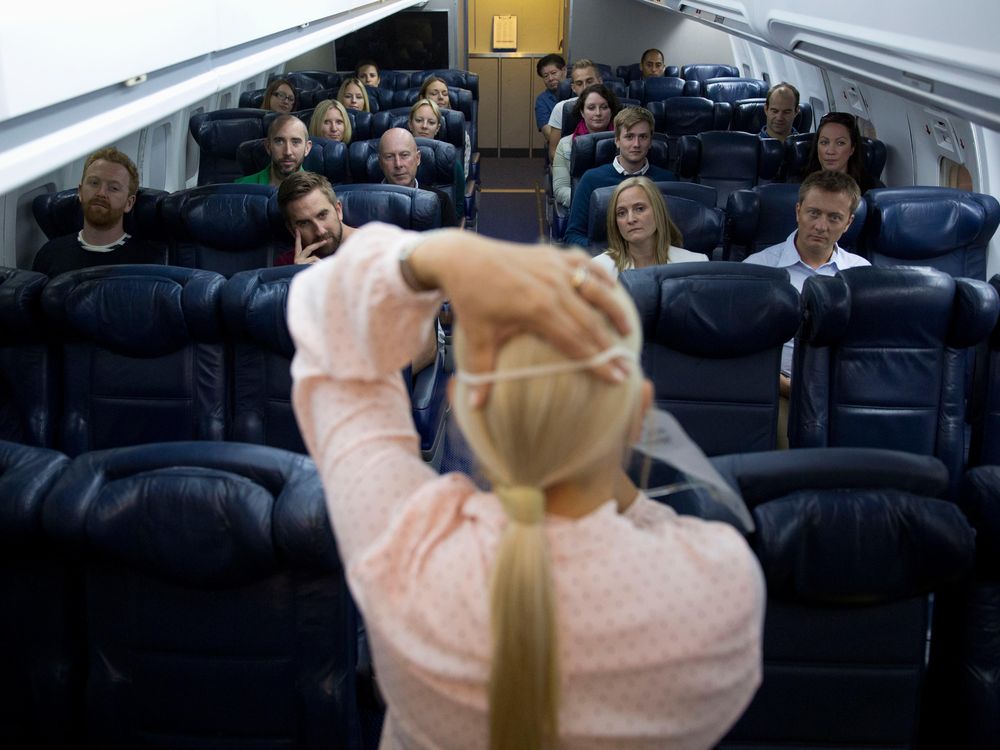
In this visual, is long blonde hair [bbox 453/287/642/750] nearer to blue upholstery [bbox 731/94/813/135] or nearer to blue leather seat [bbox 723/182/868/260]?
blue leather seat [bbox 723/182/868/260]

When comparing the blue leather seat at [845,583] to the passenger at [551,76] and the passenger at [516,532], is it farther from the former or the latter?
the passenger at [551,76]

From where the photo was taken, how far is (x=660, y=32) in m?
14.8

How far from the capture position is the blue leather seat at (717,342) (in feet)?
9.66

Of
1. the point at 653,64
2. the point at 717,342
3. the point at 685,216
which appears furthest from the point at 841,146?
the point at 653,64

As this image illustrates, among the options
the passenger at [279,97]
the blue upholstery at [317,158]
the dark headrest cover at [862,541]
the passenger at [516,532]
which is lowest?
the dark headrest cover at [862,541]

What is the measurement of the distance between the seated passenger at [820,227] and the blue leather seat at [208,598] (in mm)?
2369

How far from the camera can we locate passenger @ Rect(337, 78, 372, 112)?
7.66 metres

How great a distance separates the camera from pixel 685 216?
4.50 metres

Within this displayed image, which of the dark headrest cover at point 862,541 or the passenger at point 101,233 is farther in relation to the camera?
the passenger at point 101,233

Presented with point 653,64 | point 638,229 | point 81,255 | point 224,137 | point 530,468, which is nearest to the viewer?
point 530,468

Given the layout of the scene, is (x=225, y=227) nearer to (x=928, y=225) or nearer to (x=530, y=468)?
(x=928, y=225)

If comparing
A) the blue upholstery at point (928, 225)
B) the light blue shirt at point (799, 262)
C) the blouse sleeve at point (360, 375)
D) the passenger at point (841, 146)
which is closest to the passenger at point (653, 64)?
the passenger at point (841, 146)

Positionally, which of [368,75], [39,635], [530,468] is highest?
[368,75]

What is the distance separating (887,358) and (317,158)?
12.0 ft
